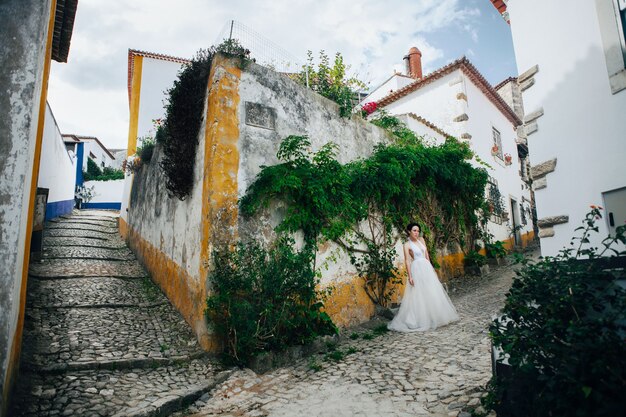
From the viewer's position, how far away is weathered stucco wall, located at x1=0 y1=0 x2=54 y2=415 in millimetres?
2781

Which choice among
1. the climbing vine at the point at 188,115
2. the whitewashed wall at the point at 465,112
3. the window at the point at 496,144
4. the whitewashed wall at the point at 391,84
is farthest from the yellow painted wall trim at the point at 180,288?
the whitewashed wall at the point at 391,84

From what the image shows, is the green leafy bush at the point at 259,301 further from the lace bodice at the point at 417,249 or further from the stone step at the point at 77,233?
Result: the stone step at the point at 77,233

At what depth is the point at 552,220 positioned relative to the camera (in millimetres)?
5043

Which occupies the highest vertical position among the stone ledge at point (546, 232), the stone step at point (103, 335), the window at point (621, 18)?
the window at point (621, 18)

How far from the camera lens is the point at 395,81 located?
1812 cm

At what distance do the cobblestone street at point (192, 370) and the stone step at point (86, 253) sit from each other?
2.12 metres

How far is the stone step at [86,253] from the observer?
26.6 ft

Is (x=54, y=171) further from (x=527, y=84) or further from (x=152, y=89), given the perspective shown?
(x=527, y=84)

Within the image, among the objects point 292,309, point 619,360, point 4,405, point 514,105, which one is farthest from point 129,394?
point 514,105

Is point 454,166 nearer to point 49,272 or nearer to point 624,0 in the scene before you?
point 624,0

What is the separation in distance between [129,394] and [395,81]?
58.7 ft

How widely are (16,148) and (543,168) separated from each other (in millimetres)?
6253

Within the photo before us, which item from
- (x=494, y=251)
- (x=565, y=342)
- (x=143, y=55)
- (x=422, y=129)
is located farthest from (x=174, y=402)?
(x=143, y=55)

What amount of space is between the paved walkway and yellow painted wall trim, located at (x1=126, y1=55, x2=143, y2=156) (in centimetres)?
1393
